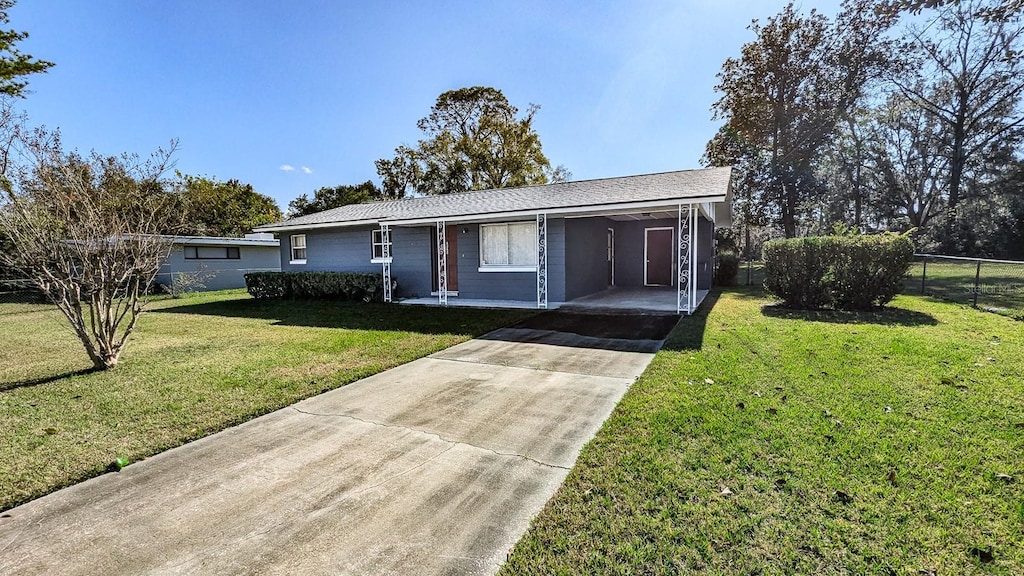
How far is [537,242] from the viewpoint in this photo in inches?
460

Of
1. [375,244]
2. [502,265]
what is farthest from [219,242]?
[502,265]

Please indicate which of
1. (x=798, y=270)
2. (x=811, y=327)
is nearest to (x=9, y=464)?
(x=811, y=327)

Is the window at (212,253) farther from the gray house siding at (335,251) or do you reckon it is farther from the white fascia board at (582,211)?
the white fascia board at (582,211)

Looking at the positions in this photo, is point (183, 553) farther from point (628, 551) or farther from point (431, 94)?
point (431, 94)

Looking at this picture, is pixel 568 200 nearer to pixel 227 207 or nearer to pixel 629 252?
pixel 629 252

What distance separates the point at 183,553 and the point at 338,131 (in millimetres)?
22319

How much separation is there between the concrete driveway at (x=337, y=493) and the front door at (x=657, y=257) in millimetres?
11262

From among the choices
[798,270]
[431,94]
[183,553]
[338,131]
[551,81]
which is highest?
[431,94]

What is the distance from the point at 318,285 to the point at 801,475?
14.1 metres

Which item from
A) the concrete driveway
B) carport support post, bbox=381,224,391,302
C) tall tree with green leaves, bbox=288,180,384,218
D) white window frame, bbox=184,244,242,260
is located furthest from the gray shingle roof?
tall tree with green leaves, bbox=288,180,384,218

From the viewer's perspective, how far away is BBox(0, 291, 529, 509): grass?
358 cm

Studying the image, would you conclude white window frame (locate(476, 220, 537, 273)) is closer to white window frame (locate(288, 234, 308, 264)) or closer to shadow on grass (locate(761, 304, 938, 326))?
shadow on grass (locate(761, 304, 938, 326))

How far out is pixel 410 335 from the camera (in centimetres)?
807

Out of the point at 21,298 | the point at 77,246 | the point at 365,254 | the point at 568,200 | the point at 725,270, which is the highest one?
the point at 568,200
